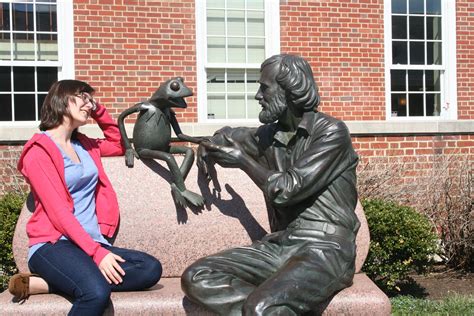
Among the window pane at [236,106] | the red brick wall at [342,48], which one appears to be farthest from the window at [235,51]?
the red brick wall at [342,48]

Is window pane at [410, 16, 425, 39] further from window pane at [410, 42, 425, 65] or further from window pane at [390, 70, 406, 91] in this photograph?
window pane at [390, 70, 406, 91]

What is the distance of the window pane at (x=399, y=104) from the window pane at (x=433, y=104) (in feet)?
1.52

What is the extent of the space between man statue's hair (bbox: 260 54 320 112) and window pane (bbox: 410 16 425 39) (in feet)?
24.2

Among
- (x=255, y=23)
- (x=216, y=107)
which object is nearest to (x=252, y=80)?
Answer: (x=216, y=107)

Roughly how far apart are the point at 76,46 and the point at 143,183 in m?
5.22

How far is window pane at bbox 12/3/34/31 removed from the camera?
909cm

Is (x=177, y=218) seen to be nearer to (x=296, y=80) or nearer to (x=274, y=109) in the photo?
(x=274, y=109)

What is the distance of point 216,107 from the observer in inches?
382

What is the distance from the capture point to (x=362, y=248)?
412cm

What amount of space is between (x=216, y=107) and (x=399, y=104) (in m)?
3.02

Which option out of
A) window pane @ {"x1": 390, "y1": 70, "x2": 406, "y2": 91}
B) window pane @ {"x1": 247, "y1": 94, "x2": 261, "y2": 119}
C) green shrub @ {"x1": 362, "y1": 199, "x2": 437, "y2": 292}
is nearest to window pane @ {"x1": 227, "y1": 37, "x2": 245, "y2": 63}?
window pane @ {"x1": 247, "y1": 94, "x2": 261, "y2": 119}

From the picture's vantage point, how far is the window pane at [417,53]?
405 inches

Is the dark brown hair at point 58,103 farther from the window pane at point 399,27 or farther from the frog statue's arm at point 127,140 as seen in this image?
the window pane at point 399,27

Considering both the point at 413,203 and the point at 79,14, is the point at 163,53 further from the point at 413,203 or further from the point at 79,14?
the point at 413,203
